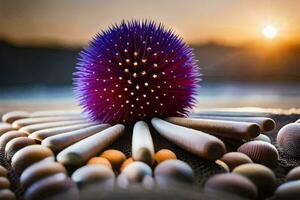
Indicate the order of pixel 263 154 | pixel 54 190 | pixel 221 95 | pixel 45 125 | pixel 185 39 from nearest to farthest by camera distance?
pixel 54 190
pixel 263 154
pixel 45 125
pixel 221 95
pixel 185 39

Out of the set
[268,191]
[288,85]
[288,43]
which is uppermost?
[288,43]

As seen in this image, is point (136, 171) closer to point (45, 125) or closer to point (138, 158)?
point (138, 158)

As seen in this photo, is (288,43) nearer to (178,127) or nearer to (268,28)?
(268,28)

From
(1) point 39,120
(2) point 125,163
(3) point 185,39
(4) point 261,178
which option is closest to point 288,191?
(4) point 261,178

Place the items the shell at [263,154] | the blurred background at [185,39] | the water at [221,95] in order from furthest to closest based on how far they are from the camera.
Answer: the blurred background at [185,39]
the water at [221,95]
the shell at [263,154]

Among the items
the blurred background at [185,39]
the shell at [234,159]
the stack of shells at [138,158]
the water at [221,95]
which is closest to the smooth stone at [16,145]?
the stack of shells at [138,158]

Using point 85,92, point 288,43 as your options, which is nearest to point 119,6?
point 288,43

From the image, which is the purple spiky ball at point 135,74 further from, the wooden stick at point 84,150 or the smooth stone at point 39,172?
the smooth stone at point 39,172
